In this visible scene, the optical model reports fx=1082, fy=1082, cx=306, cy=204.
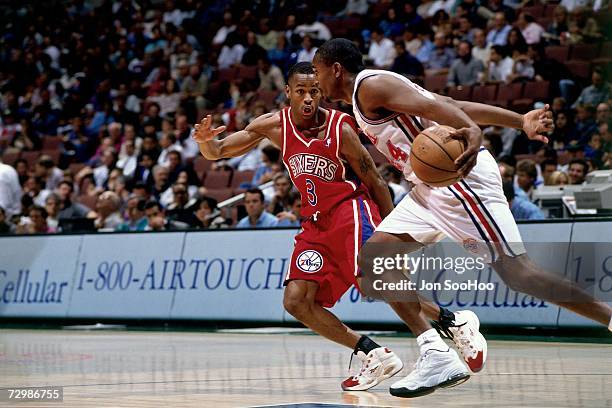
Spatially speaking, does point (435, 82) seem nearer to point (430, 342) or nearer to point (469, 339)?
point (469, 339)

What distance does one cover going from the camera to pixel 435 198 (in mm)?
5969

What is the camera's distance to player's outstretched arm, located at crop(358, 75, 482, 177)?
17.4 feet

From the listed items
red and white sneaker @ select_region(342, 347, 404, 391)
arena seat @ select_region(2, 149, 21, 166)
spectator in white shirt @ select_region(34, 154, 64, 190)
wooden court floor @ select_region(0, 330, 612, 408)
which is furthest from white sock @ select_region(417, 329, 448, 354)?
arena seat @ select_region(2, 149, 21, 166)

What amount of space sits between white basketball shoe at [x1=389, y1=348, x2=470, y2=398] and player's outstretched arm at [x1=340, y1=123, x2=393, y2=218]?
1616 mm

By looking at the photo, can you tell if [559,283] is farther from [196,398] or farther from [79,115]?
[79,115]

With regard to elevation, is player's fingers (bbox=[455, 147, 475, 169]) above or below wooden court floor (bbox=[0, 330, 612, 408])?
above

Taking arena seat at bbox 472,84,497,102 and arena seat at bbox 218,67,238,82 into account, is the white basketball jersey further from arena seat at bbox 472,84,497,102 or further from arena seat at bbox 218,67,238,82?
arena seat at bbox 218,67,238,82

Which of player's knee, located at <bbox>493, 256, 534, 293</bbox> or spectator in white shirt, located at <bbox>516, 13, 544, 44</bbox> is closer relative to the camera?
player's knee, located at <bbox>493, 256, 534, 293</bbox>

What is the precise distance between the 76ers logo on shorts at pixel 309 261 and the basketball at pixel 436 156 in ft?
4.61

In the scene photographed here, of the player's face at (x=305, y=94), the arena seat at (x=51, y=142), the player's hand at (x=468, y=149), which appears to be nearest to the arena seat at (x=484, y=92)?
the player's face at (x=305, y=94)

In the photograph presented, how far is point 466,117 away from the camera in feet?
18.1

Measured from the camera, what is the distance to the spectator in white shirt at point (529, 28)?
15.3m

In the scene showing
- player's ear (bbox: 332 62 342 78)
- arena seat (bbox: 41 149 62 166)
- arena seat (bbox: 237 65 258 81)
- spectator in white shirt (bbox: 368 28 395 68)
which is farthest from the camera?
arena seat (bbox: 41 149 62 166)

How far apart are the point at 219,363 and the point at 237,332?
387 centimetres
